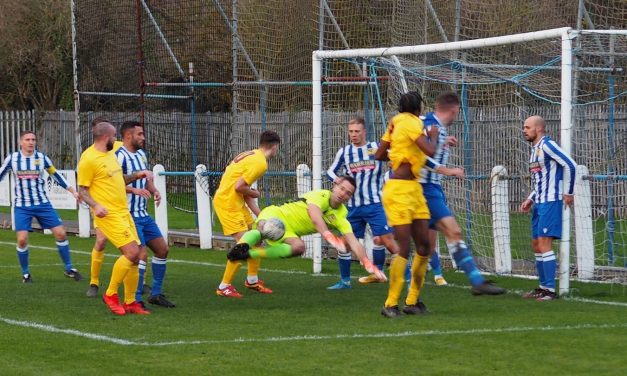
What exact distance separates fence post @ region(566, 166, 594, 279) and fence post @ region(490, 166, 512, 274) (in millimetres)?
1042

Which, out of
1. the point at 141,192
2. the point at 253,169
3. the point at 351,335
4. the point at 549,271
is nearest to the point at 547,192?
the point at 549,271

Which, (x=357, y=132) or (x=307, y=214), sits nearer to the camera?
(x=307, y=214)

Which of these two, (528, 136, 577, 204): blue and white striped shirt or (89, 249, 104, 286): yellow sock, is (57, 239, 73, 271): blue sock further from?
(528, 136, 577, 204): blue and white striped shirt

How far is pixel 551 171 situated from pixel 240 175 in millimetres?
3603

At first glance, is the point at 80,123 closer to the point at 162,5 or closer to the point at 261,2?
the point at 162,5

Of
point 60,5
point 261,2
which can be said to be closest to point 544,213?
point 261,2

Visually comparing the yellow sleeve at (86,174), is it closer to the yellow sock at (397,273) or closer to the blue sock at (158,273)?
the blue sock at (158,273)

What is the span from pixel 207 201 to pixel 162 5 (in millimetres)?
5790

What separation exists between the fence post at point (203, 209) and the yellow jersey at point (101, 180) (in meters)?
8.27

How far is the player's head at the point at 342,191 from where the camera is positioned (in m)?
12.5

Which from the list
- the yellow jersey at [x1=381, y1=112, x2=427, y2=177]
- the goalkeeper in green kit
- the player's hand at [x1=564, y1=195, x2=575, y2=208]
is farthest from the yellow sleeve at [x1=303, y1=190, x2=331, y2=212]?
the player's hand at [x1=564, y1=195, x2=575, y2=208]

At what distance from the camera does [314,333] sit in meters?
10.6

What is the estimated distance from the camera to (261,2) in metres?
21.8

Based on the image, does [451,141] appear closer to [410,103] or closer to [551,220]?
[410,103]
